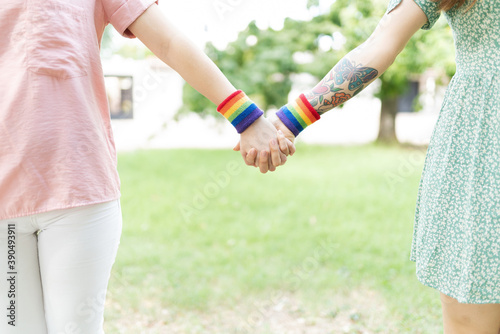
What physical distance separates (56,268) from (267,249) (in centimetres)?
332

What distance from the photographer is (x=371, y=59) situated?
169 centimetres

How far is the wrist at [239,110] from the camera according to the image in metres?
1.80

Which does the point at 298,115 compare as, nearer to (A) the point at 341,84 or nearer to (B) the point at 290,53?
(A) the point at 341,84

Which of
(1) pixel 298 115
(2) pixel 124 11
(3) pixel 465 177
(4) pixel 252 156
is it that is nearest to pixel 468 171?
(3) pixel 465 177

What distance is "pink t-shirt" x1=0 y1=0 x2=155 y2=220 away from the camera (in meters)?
1.24

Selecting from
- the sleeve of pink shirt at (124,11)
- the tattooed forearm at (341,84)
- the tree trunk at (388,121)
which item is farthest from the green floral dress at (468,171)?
the tree trunk at (388,121)

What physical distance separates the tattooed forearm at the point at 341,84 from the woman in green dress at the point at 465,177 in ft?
0.63

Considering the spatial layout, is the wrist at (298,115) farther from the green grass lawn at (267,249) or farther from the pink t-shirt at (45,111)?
the green grass lawn at (267,249)

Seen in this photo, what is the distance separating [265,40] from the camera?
10828mm

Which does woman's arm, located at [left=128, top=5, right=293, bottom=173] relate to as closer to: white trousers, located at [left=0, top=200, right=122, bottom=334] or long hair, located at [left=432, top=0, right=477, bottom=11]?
white trousers, located at [left=0, top=200, right=122, bottom=334]

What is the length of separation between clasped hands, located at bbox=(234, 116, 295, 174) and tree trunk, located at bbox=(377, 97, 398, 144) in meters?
11.2

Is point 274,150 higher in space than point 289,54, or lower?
higher

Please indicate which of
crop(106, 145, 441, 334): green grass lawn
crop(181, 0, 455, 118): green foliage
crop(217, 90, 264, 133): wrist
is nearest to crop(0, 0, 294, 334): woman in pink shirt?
crop(217, 90, 264, 133): wrist

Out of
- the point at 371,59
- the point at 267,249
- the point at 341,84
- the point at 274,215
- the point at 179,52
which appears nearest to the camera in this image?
the point at 179,52
